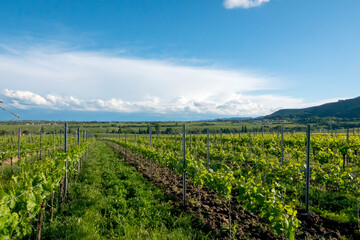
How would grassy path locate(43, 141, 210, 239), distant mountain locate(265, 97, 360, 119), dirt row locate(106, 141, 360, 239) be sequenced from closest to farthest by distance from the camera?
grassy path locate(43, 141, 210, 239) < dirt row locate(106, 141, 360, 239) < distant mountain locate(265, 97, 360, 119)

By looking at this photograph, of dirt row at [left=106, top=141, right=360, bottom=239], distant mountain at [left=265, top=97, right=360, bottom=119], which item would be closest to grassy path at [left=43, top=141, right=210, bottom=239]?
dirt row at [left=106, top=141, right=360, bottom=239]

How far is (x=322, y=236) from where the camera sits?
4.58 m

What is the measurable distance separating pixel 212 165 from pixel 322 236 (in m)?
8.02

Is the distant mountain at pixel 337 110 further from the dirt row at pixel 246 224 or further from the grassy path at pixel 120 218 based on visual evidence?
the grassy path at pixel 120 218

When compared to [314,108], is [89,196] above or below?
below

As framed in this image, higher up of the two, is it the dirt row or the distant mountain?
the distant mountain

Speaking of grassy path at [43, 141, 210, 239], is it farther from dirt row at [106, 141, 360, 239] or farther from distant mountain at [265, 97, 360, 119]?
distant mountain at [265, 97, 360, 119]

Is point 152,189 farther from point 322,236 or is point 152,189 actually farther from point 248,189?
point 322,236

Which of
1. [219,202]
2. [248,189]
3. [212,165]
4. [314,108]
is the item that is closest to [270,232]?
[248,189]

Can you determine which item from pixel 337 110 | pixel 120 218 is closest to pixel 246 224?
pixel 120 218

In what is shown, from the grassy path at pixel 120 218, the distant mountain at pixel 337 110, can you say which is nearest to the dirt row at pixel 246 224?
the grassy path at pixel 120 218

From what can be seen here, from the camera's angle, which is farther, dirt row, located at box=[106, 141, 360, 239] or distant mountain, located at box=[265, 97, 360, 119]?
distant mountain, located at box=[265, 97, 360, 119]

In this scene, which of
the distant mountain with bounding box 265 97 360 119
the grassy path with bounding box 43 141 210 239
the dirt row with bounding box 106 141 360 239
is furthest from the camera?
the distant mountain with bounding box 265 97 360 119

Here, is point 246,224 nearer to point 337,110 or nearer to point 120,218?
point 120,218
